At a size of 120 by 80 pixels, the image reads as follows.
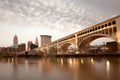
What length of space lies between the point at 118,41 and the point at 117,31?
3.52 m

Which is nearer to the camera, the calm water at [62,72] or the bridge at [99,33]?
the calm water at [62,72]

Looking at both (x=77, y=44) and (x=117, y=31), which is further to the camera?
(x=77, y=44)

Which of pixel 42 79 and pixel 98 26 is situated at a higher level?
pixel 98 26

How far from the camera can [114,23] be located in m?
47.7

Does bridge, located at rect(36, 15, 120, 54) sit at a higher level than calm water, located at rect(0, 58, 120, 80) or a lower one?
higher

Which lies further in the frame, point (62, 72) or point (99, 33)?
point (99, 33)

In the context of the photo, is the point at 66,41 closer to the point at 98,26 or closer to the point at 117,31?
the point at 98,26

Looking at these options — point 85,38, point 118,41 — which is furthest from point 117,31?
point 85,38

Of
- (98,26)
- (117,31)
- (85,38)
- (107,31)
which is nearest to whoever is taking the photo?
(117,31)

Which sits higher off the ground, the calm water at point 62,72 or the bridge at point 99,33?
the bridge at point 99,33

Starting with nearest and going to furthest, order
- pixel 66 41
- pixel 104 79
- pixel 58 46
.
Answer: pixel 104 79 → pixel 66 41 → pixel 58 46

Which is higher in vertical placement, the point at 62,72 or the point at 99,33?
the point at 99,33

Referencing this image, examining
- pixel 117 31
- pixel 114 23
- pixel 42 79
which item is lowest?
pixel 42 79

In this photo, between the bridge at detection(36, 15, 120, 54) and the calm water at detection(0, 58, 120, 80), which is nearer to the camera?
the calm water at detection(0, 58, 120, 80)
